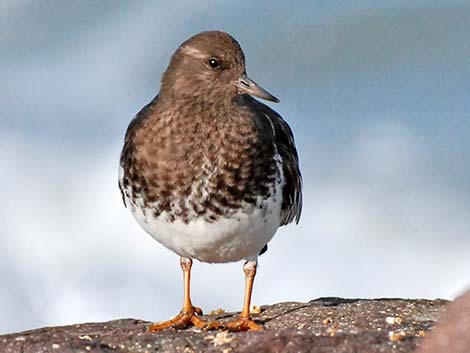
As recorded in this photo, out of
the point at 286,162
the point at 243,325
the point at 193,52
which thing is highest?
the point at 193,52

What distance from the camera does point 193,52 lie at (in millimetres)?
7719

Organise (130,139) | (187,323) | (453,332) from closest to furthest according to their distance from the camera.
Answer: (453,332)
(130,139)
(187,323)

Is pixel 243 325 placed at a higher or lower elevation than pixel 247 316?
lower

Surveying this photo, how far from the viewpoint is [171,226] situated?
24.2 ft

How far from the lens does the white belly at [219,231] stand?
290 inches

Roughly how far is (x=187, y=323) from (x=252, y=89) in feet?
5.13

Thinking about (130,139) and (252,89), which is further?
(130,139)

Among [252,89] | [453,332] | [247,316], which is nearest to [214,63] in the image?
[252,89]

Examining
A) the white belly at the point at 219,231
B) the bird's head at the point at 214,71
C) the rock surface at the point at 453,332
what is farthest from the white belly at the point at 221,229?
the rock surface at the point at 453,332

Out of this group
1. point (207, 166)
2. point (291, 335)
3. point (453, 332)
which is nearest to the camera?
point (453, 332)

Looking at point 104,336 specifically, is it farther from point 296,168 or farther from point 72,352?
point 296,168

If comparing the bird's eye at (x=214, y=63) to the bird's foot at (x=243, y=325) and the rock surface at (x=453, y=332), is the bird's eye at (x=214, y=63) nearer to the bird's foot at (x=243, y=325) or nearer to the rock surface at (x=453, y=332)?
the bird's foot at (x=243, y=325)

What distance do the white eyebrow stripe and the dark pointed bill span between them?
0.28 meters

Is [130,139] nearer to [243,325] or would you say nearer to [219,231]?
[219,231]
